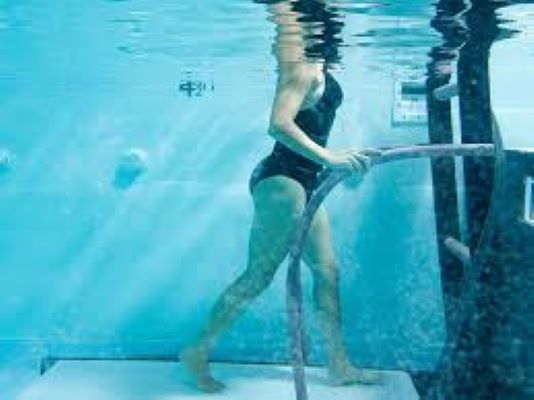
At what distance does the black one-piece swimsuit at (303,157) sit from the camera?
20.3 feet

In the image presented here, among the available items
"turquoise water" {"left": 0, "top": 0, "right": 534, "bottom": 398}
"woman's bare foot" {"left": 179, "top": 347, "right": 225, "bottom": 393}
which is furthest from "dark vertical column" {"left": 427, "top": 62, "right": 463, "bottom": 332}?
"woman's bare foot" {"left": 179, "top": 347, "right": 225, "bottom": 393}

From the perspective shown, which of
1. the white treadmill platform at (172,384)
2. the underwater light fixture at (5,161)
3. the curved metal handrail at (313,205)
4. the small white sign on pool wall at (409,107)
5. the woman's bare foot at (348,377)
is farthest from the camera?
the underwater light fixture at (5,161)

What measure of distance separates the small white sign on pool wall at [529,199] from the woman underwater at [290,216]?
190 cm

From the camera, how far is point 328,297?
6.41 meters

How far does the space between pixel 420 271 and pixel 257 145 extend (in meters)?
2.40

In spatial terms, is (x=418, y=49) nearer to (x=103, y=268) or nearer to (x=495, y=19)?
(x=495, y=19)

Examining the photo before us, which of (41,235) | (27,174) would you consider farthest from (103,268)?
(27,174)

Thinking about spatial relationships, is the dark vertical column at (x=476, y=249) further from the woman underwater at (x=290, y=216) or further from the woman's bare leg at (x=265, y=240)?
the woman's bare leg at (x=265, y=240)

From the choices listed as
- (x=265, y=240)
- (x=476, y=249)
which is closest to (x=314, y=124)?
(x=265, y=240)

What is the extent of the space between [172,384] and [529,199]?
378 centimetres

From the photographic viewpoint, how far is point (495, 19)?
666 cm

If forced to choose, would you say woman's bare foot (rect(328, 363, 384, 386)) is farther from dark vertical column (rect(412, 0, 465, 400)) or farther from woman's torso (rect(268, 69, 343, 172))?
woman's torso (rect(268, 69, 343, 172))

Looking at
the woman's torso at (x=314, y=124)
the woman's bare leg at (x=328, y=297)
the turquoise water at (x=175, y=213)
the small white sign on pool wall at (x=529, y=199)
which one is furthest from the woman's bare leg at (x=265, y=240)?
the small white sign on pool wall at (x=529, y=199)

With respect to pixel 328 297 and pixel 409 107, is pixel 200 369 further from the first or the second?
pixel 409 107
